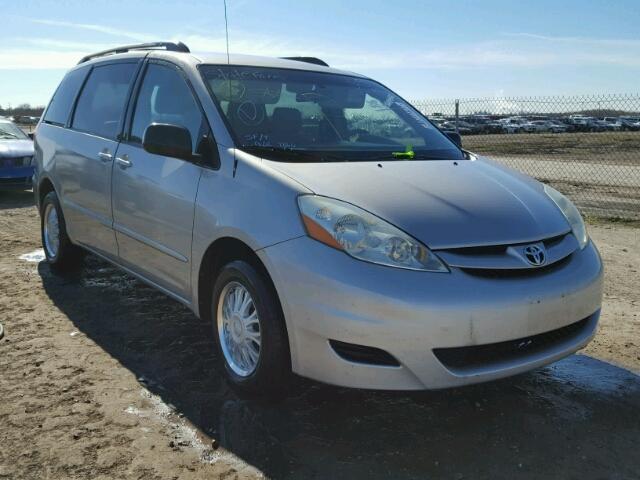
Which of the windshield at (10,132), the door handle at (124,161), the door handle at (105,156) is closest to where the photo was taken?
the door handle at (124,161)

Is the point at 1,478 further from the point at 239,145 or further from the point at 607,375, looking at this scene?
the point at 607,375

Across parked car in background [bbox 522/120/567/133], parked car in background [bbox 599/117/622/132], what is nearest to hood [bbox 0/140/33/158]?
parked car in background [bbox 522/120/567/133]

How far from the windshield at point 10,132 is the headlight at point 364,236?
11.0m

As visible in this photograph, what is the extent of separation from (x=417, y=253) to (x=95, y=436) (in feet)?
5.56

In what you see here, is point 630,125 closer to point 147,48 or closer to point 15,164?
point 15,164

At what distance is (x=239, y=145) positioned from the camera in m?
3.40

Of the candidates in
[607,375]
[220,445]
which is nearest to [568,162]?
[607,375]

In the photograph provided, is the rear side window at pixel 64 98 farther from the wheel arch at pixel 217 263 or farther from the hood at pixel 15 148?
the hood at pixel 15 148

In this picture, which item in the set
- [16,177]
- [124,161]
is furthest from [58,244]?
[16,177]

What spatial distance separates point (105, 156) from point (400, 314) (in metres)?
2.71

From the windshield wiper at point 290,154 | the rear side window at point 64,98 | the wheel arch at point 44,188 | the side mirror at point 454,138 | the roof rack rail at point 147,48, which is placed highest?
the roof rack rail at point 147,48

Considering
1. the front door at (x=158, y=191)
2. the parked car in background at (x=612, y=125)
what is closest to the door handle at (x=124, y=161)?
the front door at (x=158, y=191)

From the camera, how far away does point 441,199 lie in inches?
121

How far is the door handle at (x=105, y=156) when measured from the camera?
14.4 feet
